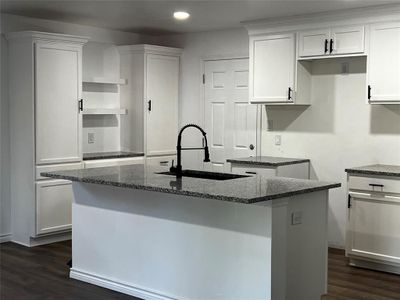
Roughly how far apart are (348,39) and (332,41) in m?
0.16

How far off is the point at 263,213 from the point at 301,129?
2699mm

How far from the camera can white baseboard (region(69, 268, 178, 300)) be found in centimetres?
391

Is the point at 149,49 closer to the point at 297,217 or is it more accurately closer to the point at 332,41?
the point at 332,41

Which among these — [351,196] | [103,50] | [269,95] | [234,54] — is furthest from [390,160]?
[103,50]

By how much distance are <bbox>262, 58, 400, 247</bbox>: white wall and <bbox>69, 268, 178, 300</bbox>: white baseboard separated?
2415 mm

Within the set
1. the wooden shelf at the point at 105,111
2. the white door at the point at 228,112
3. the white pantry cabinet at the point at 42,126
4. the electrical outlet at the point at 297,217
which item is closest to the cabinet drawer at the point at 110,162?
the white pantry cabinet at the point at 42,126

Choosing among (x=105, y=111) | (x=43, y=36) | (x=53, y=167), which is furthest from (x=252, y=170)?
(x=43, y=36)

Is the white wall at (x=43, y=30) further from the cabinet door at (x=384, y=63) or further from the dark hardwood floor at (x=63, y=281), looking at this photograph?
the cabinet door at (x=384, y=63)

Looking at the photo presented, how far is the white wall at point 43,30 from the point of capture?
5551 mm

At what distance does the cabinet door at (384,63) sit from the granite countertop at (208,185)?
1.58 metres

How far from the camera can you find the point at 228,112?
6.47 m

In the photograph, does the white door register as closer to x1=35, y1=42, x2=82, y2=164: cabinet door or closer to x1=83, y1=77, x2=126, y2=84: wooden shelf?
x1=83, y1=77, x2=126, y2=84: wooden shelf

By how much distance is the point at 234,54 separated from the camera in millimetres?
6324

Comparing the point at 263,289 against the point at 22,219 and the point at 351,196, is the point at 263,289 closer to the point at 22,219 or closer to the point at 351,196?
the point at 351,196
